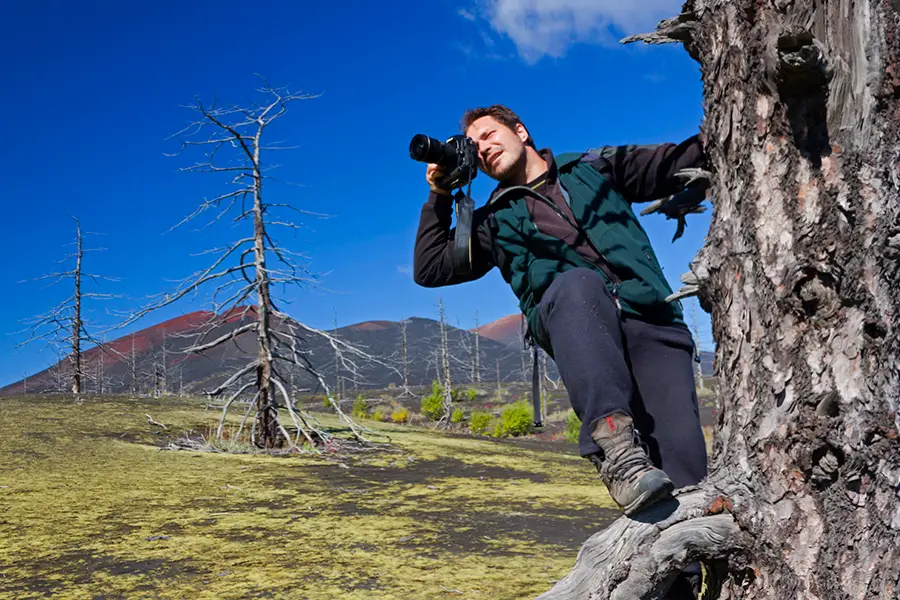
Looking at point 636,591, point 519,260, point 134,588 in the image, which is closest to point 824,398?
point 636,591

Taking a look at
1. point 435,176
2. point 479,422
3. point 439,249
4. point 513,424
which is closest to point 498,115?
point 435,176

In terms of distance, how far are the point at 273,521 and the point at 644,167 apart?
3.67m

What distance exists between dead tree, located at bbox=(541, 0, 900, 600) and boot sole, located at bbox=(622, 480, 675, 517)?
71 millimetres

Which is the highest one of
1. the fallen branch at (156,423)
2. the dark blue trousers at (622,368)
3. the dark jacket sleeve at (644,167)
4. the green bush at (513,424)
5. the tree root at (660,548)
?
the dark jacket sleeve at (644,167)

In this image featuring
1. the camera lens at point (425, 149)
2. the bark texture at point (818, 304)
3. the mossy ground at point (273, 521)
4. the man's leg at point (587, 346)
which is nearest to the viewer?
the bark texture at point (818, 304)

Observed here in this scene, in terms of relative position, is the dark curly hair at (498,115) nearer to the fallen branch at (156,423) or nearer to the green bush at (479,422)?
the fallen branch at (156,423)

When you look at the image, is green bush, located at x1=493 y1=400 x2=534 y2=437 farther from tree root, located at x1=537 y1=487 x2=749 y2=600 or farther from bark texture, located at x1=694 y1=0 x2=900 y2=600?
bark texture, located at x1=694 y1=0 x2=900 y2=600

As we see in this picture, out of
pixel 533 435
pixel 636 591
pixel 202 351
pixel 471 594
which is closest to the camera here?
pixel 636 591

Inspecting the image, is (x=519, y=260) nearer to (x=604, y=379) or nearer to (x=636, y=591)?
(x=604, y=379)

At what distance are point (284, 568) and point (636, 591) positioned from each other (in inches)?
93.4

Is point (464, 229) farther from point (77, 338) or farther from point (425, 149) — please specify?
point (77, 338)

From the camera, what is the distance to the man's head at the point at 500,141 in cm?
251

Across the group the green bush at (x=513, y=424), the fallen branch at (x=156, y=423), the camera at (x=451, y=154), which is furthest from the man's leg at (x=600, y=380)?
the green bush at (x=513, y=424)

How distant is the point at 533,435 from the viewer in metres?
21.8
